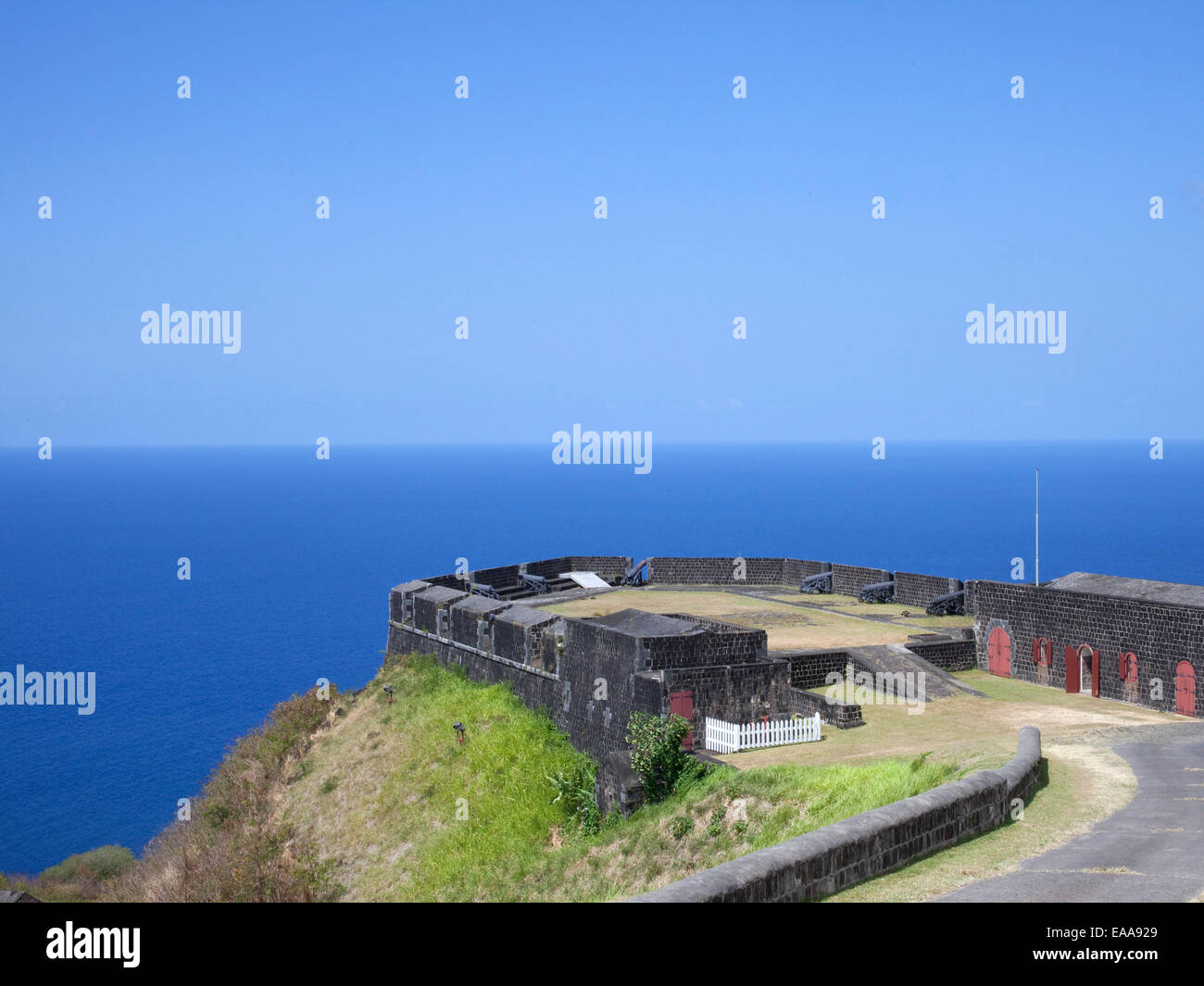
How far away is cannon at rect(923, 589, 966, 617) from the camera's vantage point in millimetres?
39625

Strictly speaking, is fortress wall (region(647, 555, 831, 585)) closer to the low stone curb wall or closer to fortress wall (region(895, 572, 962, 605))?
fortress wall (region(895, 572, 962, 605))

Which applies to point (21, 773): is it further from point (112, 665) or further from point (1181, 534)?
point (1181, 534)

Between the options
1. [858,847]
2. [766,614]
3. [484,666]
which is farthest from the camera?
[766,614]

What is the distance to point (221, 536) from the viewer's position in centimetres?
15550

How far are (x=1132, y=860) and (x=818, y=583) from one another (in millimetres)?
34034

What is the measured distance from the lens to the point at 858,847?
11273 mm

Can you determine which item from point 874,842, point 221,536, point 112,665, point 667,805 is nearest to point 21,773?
point 112,665

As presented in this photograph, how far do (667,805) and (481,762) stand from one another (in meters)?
9.33

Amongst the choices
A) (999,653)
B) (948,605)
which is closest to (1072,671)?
(999,653)

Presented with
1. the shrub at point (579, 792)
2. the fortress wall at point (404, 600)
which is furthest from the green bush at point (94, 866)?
the shrub at point (579, 792)

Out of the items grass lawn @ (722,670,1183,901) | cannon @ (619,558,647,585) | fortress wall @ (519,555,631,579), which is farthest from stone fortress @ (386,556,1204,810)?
fortress wall @ (519,555,631,579)

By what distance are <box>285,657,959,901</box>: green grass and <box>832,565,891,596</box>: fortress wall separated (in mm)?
17507

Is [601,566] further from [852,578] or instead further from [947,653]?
[947,653]

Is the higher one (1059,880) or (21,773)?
(1059,880)
